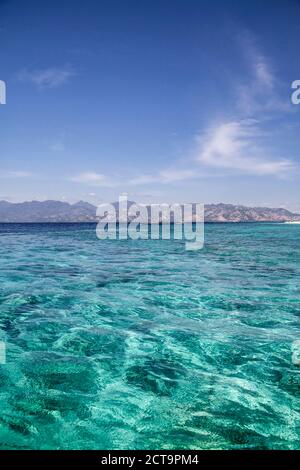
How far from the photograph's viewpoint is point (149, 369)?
21.6ft

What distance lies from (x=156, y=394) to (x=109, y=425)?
1.09 m

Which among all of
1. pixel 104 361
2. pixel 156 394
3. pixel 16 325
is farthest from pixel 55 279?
pixel 156 394

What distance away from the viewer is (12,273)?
1761 cm

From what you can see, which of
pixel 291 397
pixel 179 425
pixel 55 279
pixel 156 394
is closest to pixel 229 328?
→ pixel 291 397

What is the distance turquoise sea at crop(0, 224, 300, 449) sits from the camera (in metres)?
4.59

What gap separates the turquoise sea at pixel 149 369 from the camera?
181 inches

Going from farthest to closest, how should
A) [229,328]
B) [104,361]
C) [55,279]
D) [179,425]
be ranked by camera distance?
[55,279], [229,328], [104,361], [179,425]

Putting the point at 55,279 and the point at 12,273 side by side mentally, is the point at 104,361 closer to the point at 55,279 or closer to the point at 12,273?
the point at 55,279

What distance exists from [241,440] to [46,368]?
4.15 m

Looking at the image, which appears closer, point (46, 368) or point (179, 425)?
point (179, 425)

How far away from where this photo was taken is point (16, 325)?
29.6ft
